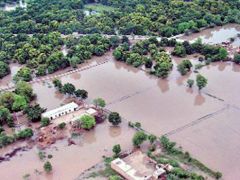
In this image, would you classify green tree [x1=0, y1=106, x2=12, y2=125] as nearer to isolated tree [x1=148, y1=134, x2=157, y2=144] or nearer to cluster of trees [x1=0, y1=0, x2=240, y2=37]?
isolated tree [x1=148, y1=134, x2=157, y2=144]

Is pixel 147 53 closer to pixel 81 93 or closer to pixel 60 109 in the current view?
pixel 81 93

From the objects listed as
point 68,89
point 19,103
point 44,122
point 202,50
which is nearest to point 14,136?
point 44,122

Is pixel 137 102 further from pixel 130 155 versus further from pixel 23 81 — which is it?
pixel 23 81

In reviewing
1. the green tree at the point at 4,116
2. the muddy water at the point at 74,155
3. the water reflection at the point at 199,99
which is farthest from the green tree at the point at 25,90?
the water reflection at the point at 199,99

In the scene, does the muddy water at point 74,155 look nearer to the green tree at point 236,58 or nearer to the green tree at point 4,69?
the green tree at point 4,69

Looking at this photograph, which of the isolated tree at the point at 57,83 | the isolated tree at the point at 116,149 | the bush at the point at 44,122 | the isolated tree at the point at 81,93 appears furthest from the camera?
the isolated tree at the point at 57,83

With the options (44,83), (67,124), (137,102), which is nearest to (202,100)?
(137,102)
